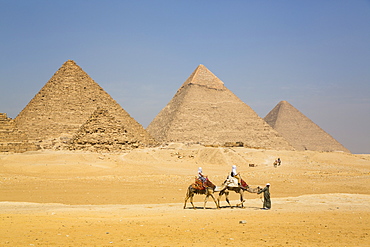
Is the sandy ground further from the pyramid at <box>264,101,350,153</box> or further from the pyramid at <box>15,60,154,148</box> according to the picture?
the pyramid at <box>264,101,350,153</box>

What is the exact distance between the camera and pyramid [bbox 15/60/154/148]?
51906 millimetres

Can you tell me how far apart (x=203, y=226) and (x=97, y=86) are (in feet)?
172

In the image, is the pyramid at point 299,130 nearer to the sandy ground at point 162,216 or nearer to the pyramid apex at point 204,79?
the pyramid apex at point 204,79

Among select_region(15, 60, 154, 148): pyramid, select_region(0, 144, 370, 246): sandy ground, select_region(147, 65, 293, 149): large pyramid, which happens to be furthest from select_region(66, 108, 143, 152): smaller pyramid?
select_region(147, 65, 293, 149): large pyramid

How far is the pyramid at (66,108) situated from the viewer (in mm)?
51906

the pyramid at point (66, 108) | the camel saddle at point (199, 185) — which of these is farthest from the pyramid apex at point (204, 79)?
the camel saddle at point (199, 185)

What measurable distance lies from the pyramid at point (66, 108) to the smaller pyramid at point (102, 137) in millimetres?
11770

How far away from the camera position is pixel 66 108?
180ft

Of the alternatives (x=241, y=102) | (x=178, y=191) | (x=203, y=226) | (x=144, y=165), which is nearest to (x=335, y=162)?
(x=144, y=165)

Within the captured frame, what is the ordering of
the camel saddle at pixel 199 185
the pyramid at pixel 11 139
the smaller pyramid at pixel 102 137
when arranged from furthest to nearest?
the smaller pyramid at pixel 102 137 < the pyramid at pixel 11 139 < the camel saddle at pixel 199 185

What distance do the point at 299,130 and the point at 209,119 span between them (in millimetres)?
27552

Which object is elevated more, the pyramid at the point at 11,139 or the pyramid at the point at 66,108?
the pyramid at the point at 66,108

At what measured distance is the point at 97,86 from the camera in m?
58.8

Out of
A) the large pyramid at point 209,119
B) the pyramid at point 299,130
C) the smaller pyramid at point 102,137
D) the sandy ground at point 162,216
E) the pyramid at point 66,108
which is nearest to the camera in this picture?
the sandy ground at point 162,216
